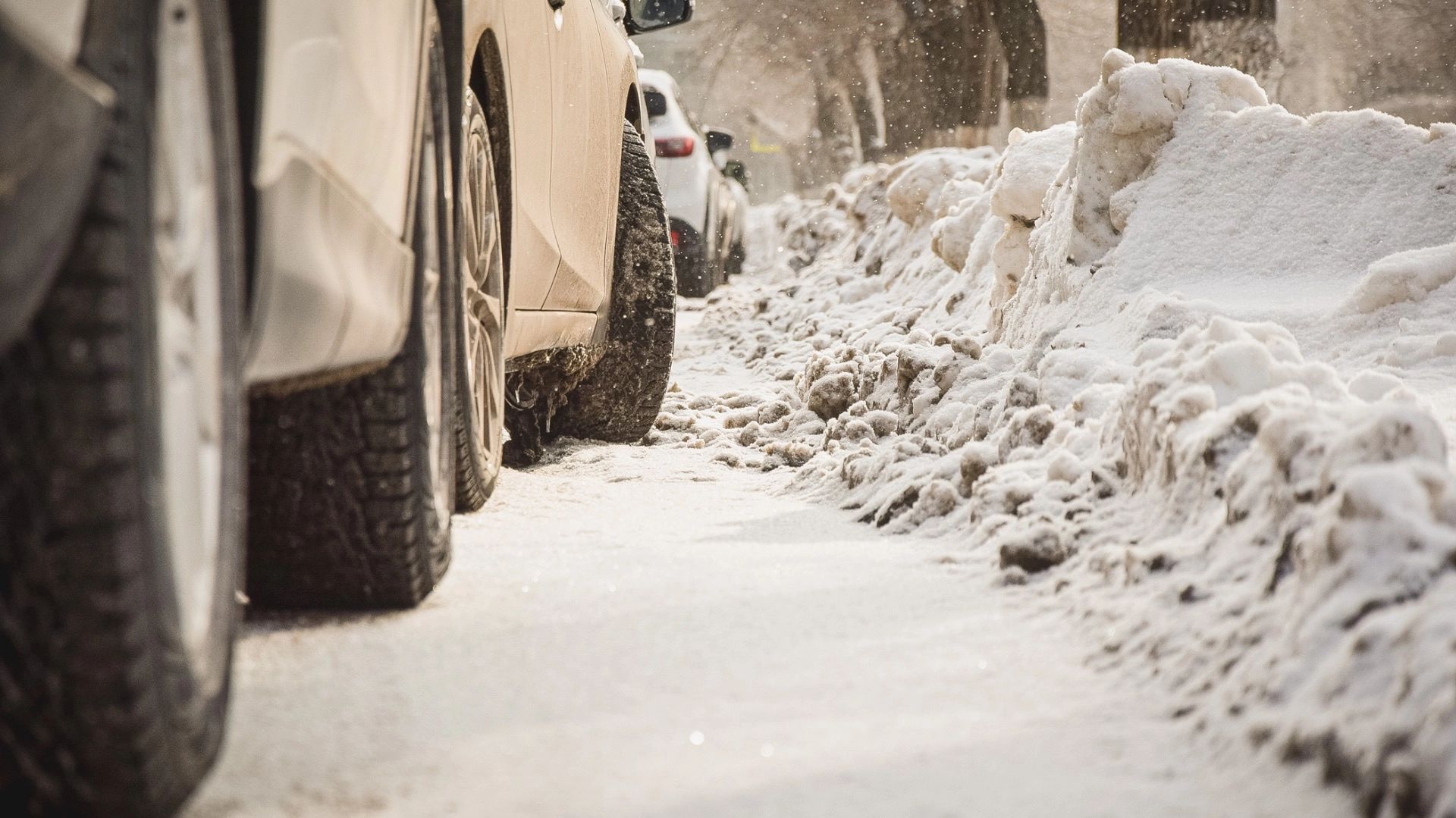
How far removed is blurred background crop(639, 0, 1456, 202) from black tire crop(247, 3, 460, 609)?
9.05 m

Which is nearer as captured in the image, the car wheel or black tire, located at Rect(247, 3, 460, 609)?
black tire, located at Rect(247, 3, 460, 609)

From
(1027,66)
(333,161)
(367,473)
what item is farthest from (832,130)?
(333,161)

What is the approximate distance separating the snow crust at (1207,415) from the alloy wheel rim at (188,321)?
47.0 inches

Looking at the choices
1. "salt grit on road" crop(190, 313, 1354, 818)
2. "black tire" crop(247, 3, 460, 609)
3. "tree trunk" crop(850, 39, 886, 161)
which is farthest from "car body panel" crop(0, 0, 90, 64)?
"tree trunk" crop(850, 39, 886, 161)

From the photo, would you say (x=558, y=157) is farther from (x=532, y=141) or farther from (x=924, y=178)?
(x=924, y=178)

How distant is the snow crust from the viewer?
1.90 metres

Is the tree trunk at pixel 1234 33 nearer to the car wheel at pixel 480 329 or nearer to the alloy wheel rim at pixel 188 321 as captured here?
the car wheel at pixel 480 329

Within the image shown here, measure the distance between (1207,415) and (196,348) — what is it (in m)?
1.93

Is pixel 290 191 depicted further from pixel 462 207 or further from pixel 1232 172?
pixel 1232 172

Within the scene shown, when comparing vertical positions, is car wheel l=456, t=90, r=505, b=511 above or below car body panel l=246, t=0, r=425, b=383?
below

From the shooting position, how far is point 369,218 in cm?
207

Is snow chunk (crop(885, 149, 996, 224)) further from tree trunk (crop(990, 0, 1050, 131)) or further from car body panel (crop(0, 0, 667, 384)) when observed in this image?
car body panel (crop(0, 0, 667, 384))

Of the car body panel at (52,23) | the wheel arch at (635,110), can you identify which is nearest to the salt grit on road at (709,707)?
the car body panel at (52,23)

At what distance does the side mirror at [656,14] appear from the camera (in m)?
5.98
